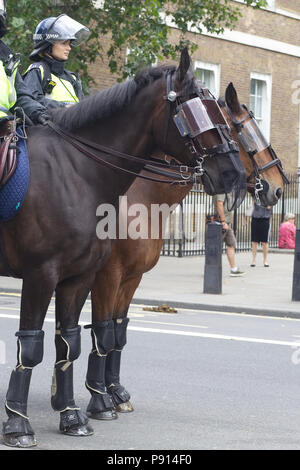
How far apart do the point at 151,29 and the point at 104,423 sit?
38.7 feet

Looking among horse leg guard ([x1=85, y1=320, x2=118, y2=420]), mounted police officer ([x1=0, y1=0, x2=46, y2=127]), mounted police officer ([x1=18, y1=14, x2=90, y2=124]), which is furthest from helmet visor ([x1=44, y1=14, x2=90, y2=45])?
horse leg guard ([x1=85, y1=320, x2=118, y2=420])

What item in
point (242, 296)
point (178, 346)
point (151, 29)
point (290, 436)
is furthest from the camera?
point (151, 29)

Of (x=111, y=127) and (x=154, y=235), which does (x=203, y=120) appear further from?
(x=154, y=235)

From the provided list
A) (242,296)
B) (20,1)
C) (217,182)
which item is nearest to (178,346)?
(217,182)

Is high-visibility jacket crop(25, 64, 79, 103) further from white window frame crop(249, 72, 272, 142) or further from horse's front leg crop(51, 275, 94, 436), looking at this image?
white window frame crop(249, 72, 272, 142)

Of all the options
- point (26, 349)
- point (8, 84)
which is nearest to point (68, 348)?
point (26, 349)

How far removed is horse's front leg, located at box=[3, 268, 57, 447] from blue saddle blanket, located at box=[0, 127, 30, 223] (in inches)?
15.1

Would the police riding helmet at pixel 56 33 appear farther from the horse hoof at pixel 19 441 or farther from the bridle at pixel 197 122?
→ the horse hoof at pixel 19 441

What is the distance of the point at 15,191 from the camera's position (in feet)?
17.5

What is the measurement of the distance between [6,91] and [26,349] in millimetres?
1586

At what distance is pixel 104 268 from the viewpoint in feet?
20.4

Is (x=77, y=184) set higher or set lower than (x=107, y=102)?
lower

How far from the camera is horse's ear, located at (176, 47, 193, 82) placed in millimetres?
5367

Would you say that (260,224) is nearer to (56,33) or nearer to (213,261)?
(213,261)
